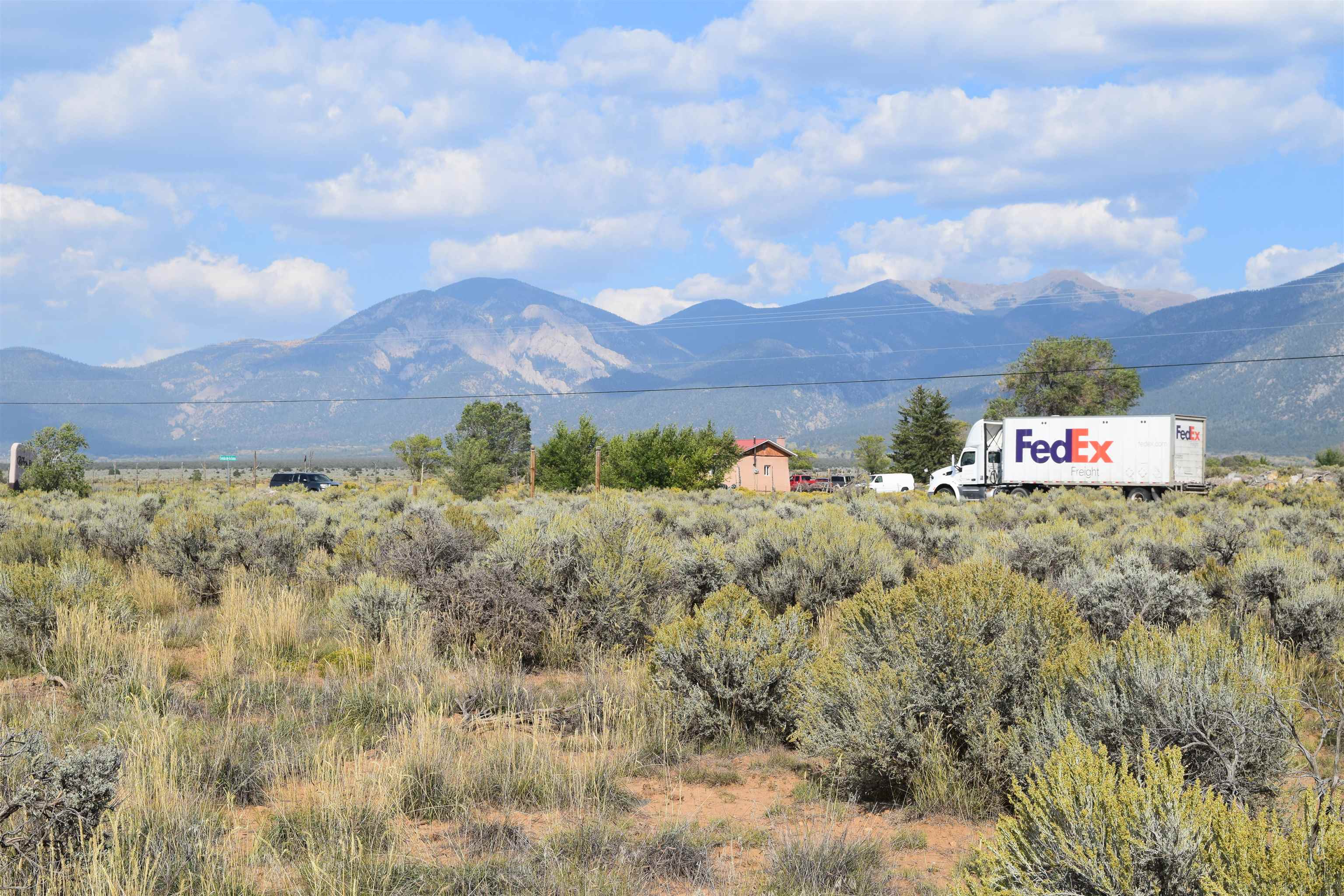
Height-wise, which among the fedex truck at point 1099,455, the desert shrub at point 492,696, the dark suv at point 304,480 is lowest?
the dark suv at point 304,480

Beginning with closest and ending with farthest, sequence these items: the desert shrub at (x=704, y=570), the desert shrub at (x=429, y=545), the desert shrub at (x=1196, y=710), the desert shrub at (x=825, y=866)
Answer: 1. the desert shrub at (x=825, y=866)
2. the desert shrub at (x=1196, y=710)
3. the desert shrub at (x=429, y=545)
4. the desert shrub at (x=704, y=570)

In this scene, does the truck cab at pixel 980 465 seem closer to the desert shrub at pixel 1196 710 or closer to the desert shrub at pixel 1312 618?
the desert shrub at pixel 1312 618

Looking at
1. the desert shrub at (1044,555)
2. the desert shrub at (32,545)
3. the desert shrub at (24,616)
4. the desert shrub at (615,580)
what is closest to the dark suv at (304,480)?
the desert shrub at (32,545)

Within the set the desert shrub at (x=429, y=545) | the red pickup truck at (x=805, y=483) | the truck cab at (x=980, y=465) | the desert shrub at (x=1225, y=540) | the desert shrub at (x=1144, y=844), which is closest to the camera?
the desert shrub at (x=1144, y=844)

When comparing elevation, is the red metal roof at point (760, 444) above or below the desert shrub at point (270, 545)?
above

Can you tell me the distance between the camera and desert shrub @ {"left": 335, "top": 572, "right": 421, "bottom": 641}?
9625 mm

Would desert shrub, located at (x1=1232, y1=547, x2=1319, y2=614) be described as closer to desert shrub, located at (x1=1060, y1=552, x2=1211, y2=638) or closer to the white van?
desert shrub, located at (x1=1060, y1=552, x2=1211, y2=638)

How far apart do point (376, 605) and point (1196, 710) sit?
7727 mm

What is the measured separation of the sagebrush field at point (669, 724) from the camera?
388cm

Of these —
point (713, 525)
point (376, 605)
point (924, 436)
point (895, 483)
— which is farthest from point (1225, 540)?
point (924, 436)

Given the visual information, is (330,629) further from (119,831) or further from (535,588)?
(119,831)

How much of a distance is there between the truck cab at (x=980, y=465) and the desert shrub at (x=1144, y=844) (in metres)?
45.4

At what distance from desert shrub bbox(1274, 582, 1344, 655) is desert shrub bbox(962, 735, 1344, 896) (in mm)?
7409

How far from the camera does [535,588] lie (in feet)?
31.8
